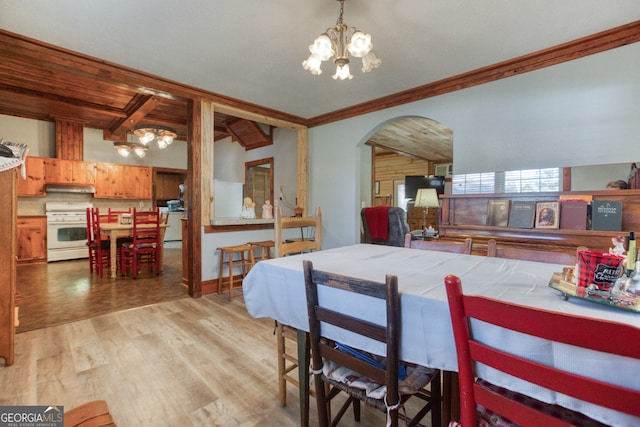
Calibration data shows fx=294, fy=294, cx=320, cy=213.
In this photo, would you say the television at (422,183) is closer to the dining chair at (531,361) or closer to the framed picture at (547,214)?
the framed picture at (547,214)

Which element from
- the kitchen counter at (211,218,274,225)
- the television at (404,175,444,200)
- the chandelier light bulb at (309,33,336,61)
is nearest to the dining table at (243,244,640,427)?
the chandelier light bulb at (309,33,336,61)

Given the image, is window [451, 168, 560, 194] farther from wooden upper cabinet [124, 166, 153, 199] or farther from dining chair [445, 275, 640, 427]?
wooden upper cabinet [124, 166, 153, 199]

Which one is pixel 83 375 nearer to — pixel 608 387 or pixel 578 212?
pixel 608 387

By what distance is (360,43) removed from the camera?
1.81 m

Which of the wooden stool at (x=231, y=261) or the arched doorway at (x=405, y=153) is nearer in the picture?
the wooden stool at (x=231, y=261)

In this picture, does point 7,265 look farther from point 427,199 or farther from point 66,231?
point 427,199

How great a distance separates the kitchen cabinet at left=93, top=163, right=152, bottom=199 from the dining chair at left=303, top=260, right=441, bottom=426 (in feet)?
21.8

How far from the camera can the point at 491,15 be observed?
2170mm

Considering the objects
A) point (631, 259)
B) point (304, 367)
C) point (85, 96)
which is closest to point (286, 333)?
point (304, 367)

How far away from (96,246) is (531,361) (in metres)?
5.59

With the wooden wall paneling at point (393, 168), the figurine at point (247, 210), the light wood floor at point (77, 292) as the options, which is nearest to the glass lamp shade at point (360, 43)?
the figurine at point (247, 210)

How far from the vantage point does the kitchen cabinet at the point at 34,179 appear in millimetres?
5200

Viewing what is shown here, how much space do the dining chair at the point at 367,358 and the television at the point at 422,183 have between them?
20.7ft

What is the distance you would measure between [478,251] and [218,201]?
3398 mm
